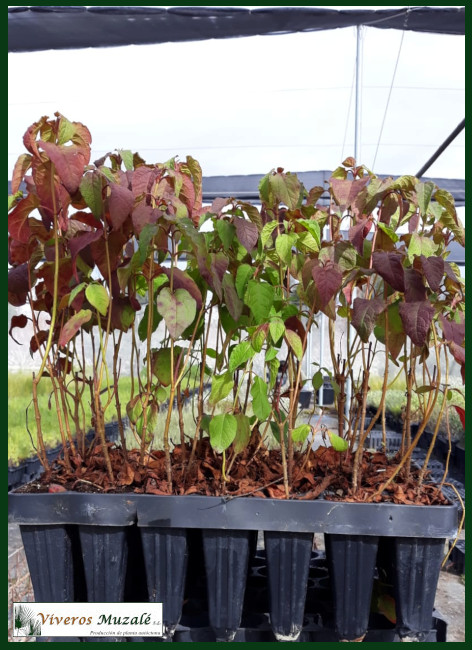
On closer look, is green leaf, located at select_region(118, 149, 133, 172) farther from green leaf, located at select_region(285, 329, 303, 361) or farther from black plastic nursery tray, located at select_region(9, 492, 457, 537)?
black plastic nursery tray, located at select_region(9, 492, 457, 537)

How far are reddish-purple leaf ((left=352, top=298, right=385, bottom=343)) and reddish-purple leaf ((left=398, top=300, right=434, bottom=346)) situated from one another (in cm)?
4

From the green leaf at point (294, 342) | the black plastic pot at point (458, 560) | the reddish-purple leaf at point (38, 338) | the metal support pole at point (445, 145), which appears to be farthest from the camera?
the metal support pole at point (445, 145)

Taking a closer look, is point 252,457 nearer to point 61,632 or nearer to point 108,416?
point 61,632

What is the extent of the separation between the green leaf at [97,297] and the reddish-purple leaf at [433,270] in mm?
504

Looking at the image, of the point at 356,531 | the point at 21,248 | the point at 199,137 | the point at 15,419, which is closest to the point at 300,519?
the point at 356,531

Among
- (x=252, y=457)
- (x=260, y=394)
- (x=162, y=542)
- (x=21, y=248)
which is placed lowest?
(x=162, y=542)

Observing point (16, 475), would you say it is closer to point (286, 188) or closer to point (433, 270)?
point (286, 188)

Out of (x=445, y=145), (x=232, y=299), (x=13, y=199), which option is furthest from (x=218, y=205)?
(x=445, y=145)

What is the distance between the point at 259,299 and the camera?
97 cm

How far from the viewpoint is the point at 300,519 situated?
979mm

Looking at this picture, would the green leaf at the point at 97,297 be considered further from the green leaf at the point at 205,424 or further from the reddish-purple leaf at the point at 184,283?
the green leaf at the point at 205,424

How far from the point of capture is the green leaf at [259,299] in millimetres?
970

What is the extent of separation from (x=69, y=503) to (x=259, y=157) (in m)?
4.79

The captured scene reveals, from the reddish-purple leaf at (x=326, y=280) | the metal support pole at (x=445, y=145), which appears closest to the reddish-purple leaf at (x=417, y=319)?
the reddish-purple leaf at (x=326, y=280)
